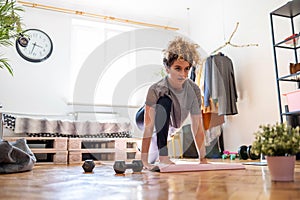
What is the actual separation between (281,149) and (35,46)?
3669mm

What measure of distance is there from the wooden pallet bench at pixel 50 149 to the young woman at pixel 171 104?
1.50m

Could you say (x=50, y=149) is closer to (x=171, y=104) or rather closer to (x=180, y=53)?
(x=171, y=104)

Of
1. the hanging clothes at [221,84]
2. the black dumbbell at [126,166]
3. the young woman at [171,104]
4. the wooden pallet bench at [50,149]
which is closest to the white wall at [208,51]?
the hanging clothes at [221,84]

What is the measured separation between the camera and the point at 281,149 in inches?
39.1

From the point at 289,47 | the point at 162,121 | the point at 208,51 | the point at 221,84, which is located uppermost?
the point at 208,51

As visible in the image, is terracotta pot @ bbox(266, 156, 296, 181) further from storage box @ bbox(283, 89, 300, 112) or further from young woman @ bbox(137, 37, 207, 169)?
storage box @ bbox(283, 89, 300, 112)

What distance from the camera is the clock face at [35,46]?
3859mm

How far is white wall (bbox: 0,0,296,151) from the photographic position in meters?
3.31

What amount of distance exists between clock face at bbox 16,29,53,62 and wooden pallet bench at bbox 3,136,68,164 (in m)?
1.27

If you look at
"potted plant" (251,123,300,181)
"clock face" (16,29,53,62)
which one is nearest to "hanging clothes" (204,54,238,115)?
"clock face" (16,29,53,62)

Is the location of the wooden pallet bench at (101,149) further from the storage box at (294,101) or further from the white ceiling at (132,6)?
the white ceiling at (132,6)

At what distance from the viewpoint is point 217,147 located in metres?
3.70

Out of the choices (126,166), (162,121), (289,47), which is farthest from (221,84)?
(126,166)

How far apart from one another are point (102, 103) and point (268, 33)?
233cm
